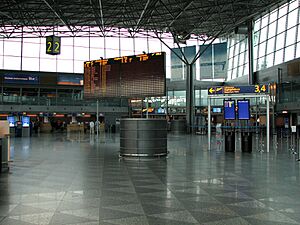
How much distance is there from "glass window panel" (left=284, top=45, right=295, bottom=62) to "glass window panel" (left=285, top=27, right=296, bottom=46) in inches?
20.5

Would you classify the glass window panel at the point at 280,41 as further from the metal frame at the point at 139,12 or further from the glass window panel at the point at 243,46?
the glass window panel at the point at 243,46

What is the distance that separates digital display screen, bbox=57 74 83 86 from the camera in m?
48.7

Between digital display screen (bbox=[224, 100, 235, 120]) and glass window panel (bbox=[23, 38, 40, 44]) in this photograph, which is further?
glass window panel (bbox=[23, 38, 40, 44])

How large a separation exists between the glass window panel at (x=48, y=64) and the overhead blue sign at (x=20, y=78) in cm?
242

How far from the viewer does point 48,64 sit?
49.5 metres

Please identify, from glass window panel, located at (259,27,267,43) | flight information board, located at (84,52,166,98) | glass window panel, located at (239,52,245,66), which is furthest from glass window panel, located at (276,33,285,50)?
flight information board, located at (84,52,166,98)

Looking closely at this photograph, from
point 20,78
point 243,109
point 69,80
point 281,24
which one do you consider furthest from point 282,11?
point 20,78

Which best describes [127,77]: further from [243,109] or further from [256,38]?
[256,38]

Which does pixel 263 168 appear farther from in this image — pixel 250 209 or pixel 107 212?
pixel 107 212

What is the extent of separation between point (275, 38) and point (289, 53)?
3724 millimetres

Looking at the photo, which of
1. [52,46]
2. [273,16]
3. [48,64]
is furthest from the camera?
[48,64]

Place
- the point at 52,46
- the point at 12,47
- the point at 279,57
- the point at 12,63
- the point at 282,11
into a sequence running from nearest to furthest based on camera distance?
the point at 52,46, the point at 279,57, the point at 282,11, the point at 12,63, the point at 12,47

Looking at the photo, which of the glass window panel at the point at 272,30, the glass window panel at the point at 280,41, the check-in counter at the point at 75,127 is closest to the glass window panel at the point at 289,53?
the glass window panel at the point at 280,41

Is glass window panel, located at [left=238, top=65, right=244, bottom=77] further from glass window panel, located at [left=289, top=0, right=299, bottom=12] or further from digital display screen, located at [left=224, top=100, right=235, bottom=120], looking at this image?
digital display screen, located at [left=224, top=100, right=235, bottom=120]
